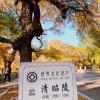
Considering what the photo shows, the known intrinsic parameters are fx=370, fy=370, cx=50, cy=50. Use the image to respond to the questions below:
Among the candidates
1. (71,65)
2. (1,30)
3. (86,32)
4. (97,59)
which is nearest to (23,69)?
(71,65)

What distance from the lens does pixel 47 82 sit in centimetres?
647

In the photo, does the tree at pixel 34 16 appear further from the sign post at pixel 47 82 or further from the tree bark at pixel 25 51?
the sign post at pixel 47 82

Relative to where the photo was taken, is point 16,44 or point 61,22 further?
point 61,22

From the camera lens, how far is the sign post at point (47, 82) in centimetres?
639

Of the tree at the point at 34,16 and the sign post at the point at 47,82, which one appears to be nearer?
the sign post at the point at 47,82

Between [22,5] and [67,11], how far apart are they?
2.01m

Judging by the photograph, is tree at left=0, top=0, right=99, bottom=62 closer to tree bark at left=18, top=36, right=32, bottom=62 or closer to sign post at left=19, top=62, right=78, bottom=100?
tree bark at left=18, top=36, right=32, bottom=62

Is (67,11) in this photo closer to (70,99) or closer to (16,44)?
(16,44)

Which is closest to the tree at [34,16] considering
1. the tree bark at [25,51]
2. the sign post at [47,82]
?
the tree bark at [25,51]

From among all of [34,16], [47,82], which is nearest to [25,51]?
[34,16]

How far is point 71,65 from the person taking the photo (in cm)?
662

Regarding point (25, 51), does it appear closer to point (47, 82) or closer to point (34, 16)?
point (34, 16)

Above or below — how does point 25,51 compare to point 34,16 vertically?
below

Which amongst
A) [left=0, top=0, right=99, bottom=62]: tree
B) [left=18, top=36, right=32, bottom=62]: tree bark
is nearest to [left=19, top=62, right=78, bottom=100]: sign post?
[left=0, top=0, right=99, bottom=62]: tree
